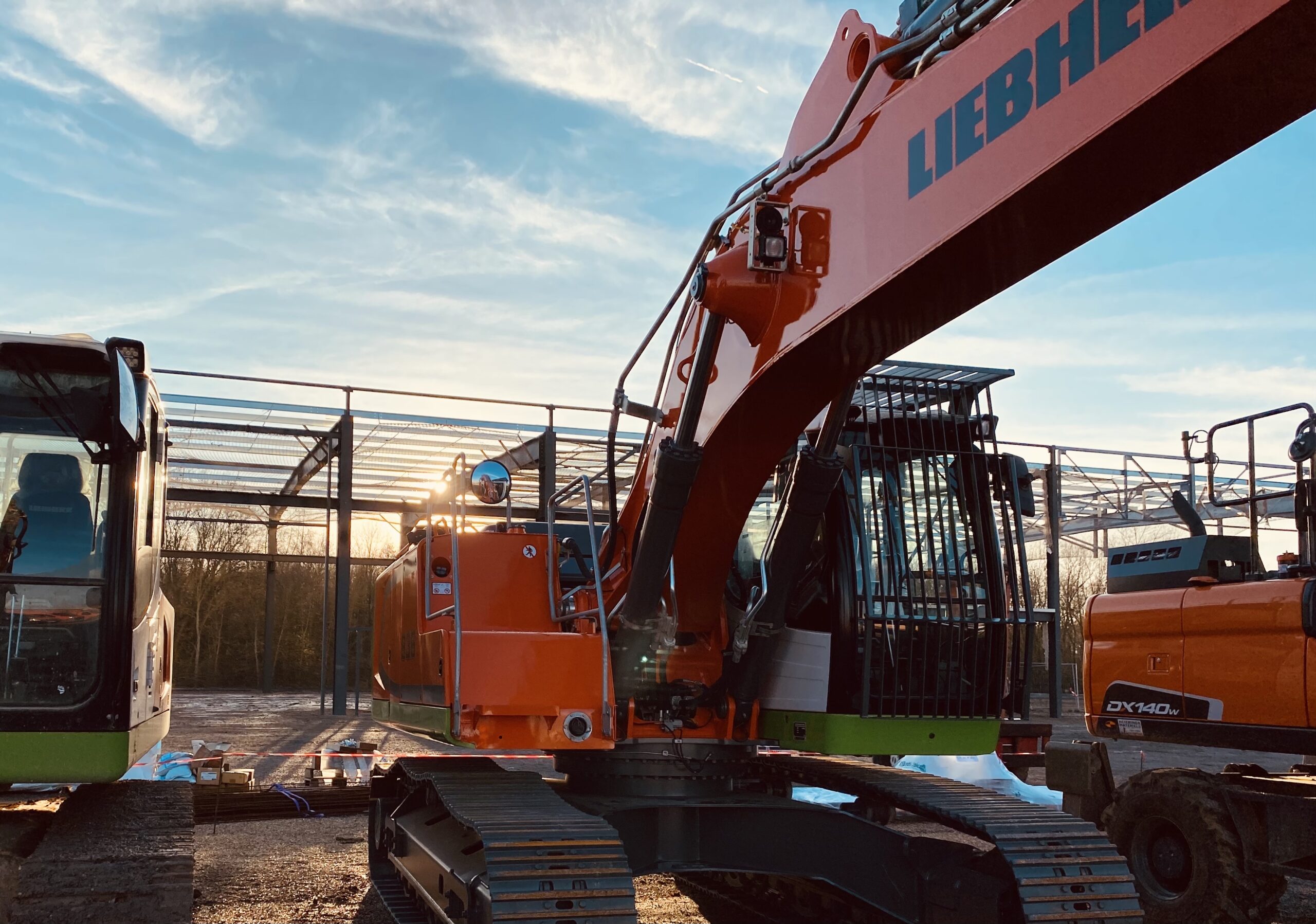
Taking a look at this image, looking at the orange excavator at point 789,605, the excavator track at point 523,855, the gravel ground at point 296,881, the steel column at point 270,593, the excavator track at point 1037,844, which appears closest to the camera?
the orange excavator at point 789,605

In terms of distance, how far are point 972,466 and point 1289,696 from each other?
7.99ft

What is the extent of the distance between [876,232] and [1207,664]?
4584 mm

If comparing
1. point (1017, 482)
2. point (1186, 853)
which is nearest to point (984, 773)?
point (1186, 853)

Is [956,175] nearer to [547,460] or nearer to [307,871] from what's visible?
[307,871]

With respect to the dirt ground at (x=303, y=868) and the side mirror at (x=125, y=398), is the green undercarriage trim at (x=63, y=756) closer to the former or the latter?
the dirt ground at (x=303, y=868)

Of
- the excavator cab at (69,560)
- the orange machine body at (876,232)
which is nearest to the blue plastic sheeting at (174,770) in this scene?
the orange machine body at (876,232)

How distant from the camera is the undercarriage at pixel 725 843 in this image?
4746 millimetres

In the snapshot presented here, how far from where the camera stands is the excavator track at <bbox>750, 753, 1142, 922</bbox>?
500cm

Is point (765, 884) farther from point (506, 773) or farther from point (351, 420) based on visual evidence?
point (351, 420)

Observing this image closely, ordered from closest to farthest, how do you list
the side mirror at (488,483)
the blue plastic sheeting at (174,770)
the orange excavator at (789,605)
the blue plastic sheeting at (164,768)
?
the orange excavator at (789,605) < the side mirror at (488,483) < the blue plastic sheeting at (164,768) < the blue plastic sheeting at (174,770)

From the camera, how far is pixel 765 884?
7.33 m

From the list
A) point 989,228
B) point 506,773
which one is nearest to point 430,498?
point 506,773

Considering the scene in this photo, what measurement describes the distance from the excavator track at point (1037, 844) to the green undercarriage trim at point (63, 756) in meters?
3.47

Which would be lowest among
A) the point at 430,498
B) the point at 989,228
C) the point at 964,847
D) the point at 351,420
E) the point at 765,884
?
the point at 765,884
